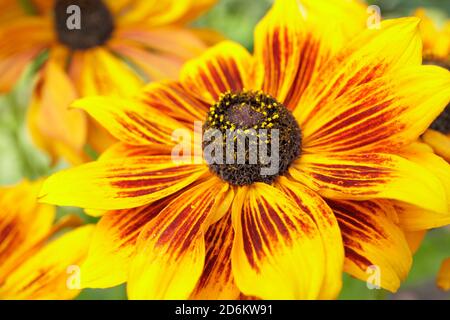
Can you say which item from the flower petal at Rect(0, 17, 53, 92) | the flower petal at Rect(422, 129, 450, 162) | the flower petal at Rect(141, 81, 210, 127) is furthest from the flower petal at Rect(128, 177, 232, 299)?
the flower petal at Rect(0, 17, 53, 92)

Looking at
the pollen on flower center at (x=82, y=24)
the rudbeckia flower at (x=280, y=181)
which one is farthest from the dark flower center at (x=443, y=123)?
the pollen on flower center at (x=82, y=24)

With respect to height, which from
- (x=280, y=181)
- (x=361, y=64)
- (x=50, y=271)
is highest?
(x=361, y=64)

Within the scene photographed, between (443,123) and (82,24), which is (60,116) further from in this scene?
(443,123)

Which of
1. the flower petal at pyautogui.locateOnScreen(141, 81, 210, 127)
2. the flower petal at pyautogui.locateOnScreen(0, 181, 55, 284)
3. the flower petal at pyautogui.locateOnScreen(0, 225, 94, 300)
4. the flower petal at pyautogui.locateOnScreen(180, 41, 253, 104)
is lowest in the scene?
the flower petal at pyautogui.locateOnScreen(0, 225, 94, 300)

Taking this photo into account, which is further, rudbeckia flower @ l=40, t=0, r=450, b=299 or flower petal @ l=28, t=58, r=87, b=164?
flower petal @ l=28, t=58, r=87, b=164

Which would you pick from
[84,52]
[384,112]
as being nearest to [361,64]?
[384,112]

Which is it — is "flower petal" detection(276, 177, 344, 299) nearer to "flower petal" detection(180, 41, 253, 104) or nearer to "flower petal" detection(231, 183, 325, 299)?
"flower petal" detection(231, 183, 325, 299)
